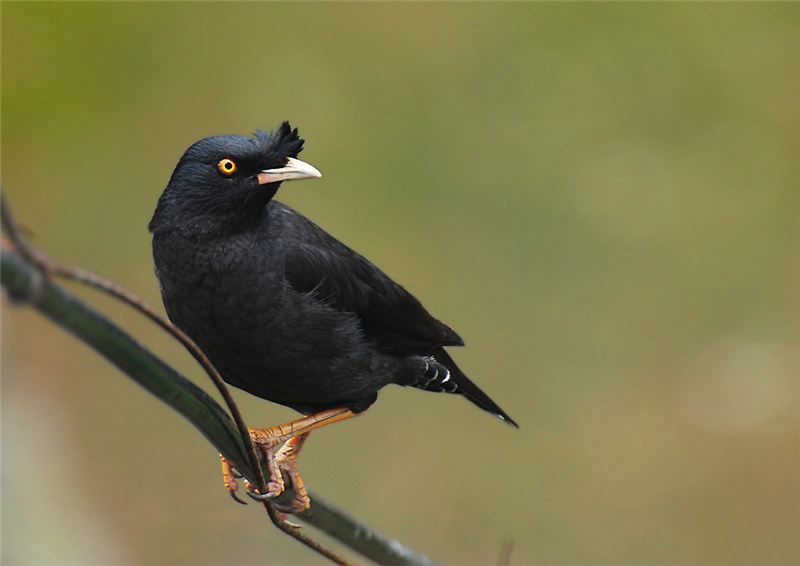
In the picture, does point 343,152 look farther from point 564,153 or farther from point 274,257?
point 274,257

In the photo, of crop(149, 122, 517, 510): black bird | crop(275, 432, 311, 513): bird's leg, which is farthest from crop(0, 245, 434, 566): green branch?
crop(149, 122, 517, 510): black bird

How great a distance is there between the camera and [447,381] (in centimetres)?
351

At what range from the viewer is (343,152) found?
7367 millimetres

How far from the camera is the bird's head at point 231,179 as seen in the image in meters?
2.91

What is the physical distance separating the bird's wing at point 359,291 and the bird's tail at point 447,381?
9cm

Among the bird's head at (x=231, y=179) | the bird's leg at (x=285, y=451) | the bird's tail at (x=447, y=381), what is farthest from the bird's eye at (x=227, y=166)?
the bird's tail at (x=447, y=381)

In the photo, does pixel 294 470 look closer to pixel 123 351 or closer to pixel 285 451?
pixel 285 451

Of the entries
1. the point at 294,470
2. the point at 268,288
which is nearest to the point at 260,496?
the point at 294,470

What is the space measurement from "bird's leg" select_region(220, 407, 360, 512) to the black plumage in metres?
0.06

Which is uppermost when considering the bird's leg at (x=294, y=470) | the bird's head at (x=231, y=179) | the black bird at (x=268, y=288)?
the bird's head at (x=231, y=179)

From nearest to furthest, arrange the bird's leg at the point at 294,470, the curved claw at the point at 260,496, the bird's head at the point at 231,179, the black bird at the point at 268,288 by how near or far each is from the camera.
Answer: the curved claw at the point at 260,496 < the bird's leg at the point at 294,470 < the black bird at the point at 268,288 < the bird's head at the point at 231,179

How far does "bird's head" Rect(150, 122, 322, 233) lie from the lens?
291 centimetres

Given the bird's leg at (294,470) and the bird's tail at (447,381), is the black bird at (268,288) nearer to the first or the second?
the bird's leg at (294,470)

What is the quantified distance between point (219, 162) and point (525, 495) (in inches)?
163
